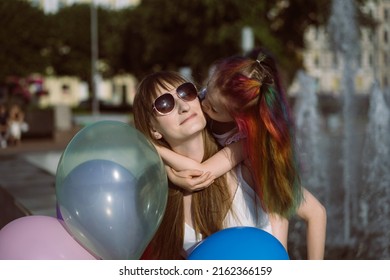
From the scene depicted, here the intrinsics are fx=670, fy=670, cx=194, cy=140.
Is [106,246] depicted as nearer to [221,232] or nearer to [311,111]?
[221,232]

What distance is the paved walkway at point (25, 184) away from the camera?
20.5 feet

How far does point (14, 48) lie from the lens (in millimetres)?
31047

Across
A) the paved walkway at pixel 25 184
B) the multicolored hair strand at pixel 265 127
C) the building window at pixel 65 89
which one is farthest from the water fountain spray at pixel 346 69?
the building window at pixel 65 89

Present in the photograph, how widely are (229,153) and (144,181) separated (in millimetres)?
420

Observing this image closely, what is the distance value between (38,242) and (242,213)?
0.84m

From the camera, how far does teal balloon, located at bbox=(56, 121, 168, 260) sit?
251cm

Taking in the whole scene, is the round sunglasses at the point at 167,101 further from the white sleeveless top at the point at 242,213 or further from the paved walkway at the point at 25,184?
the paved walkway at the point at 25,184

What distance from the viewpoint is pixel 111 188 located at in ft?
8.23

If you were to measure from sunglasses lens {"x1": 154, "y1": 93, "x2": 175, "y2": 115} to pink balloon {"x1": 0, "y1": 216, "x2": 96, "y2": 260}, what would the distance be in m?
0.62

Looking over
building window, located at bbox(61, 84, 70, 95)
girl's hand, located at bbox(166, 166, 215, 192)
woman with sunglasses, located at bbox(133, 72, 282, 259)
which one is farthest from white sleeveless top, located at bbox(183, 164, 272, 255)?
building window, located at bbox(61, 84, 70, 95)

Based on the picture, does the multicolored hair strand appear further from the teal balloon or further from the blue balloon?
the teal balloon

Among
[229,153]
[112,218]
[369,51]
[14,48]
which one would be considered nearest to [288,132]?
[229,153]

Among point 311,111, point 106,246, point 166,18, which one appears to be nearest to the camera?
point 106,246

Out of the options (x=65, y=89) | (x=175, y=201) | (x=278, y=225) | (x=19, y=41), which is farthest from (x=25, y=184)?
(x=65, y=89)
